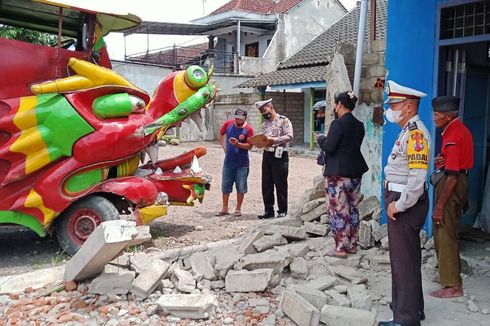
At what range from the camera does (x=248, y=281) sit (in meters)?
4.31

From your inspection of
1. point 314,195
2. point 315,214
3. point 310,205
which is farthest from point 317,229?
point 314,195

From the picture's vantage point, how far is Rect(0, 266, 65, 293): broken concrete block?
14.6 ft

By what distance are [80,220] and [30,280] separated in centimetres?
117

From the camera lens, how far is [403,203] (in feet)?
11.0

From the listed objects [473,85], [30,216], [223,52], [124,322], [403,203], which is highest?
[223,52]

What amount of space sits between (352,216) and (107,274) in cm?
250

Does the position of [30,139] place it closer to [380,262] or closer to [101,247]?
[101,247]

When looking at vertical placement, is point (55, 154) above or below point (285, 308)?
above

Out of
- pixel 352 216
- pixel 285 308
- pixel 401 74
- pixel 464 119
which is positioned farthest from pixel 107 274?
pixel 464 119

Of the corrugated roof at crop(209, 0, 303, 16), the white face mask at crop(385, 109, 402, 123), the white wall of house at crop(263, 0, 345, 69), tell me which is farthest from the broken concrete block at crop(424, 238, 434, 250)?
the corrugated roof at crop(209, 0, 303, 16)

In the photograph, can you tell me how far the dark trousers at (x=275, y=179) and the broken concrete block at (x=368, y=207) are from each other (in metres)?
1.52

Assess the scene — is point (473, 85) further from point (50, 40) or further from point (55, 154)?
point (50, 40)

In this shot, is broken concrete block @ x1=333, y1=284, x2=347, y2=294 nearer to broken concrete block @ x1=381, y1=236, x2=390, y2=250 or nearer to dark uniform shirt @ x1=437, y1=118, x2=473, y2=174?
broken concrete block @ x1=381, y1=236, x2=390, y2=250

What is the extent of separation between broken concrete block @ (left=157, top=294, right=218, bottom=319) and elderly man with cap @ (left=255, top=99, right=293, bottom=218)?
11.6ft
